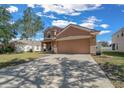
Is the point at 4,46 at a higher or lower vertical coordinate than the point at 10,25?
lower

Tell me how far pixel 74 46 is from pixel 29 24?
1549 cm

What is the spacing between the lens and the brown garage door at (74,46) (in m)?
21.4

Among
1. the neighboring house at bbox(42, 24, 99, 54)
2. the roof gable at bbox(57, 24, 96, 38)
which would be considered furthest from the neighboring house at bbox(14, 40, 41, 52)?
the roof gable at bbox(57, 24, 96, 38)

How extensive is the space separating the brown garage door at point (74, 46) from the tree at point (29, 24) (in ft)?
35.2

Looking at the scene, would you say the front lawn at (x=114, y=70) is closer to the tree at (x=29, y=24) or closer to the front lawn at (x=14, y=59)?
the front lawn at (x=14, y=59)

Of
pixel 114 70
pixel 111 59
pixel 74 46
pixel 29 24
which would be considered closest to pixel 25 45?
pixel 29 24

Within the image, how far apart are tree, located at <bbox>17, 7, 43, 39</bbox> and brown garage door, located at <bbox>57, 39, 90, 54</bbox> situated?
10733 mm

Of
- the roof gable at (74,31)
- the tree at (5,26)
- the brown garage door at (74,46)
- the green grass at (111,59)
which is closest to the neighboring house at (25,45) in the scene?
the tree at (5,26)

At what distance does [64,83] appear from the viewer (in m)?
6.30

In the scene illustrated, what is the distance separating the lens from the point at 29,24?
35.0 metres

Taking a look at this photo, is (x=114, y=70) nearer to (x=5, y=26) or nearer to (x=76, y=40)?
(x=76, y=40)
